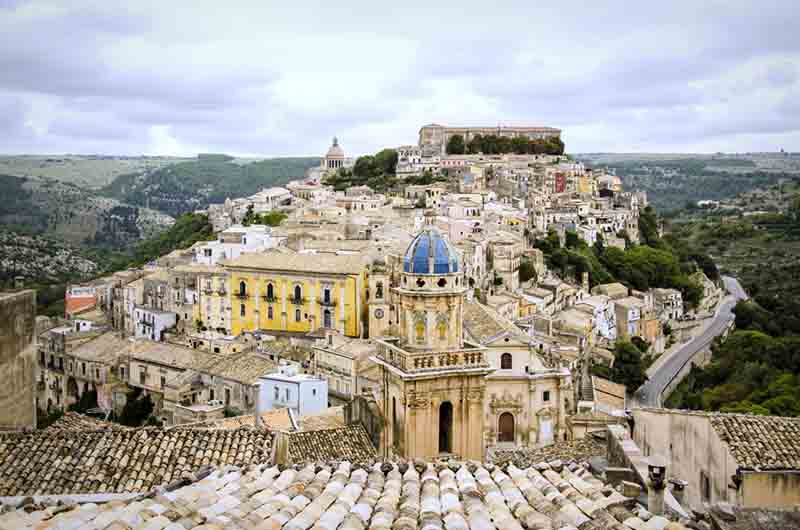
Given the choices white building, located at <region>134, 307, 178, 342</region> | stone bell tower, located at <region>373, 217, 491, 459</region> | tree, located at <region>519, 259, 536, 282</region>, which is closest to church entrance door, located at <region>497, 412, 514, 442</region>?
stone bell tower, located at <region>373, 217, 491, 459</region>

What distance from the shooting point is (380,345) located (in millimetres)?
18203

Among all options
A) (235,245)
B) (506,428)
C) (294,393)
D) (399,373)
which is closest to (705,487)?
(399,373)

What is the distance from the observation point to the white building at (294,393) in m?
30.9

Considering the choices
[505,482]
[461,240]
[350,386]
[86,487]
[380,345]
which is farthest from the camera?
[461,240]

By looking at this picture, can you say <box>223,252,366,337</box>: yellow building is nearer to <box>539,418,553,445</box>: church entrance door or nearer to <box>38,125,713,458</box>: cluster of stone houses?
<box>38,125,713,458</box>: cluster of stone houses

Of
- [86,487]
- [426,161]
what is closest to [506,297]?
[86,487]

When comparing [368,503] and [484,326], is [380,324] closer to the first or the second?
[484,326]

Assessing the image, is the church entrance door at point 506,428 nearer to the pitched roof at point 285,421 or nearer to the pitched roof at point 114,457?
the pitched roof at point 285,421

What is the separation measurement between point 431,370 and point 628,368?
33.0 meters

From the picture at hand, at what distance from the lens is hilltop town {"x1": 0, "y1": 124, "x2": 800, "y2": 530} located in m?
8.57

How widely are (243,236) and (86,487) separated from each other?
140 ft

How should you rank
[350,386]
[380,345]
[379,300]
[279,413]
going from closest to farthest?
[380,345] < [279,413] < [350,386] < [379,300]

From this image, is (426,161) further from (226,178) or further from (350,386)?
(226,178)

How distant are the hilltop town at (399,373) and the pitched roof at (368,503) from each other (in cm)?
3
